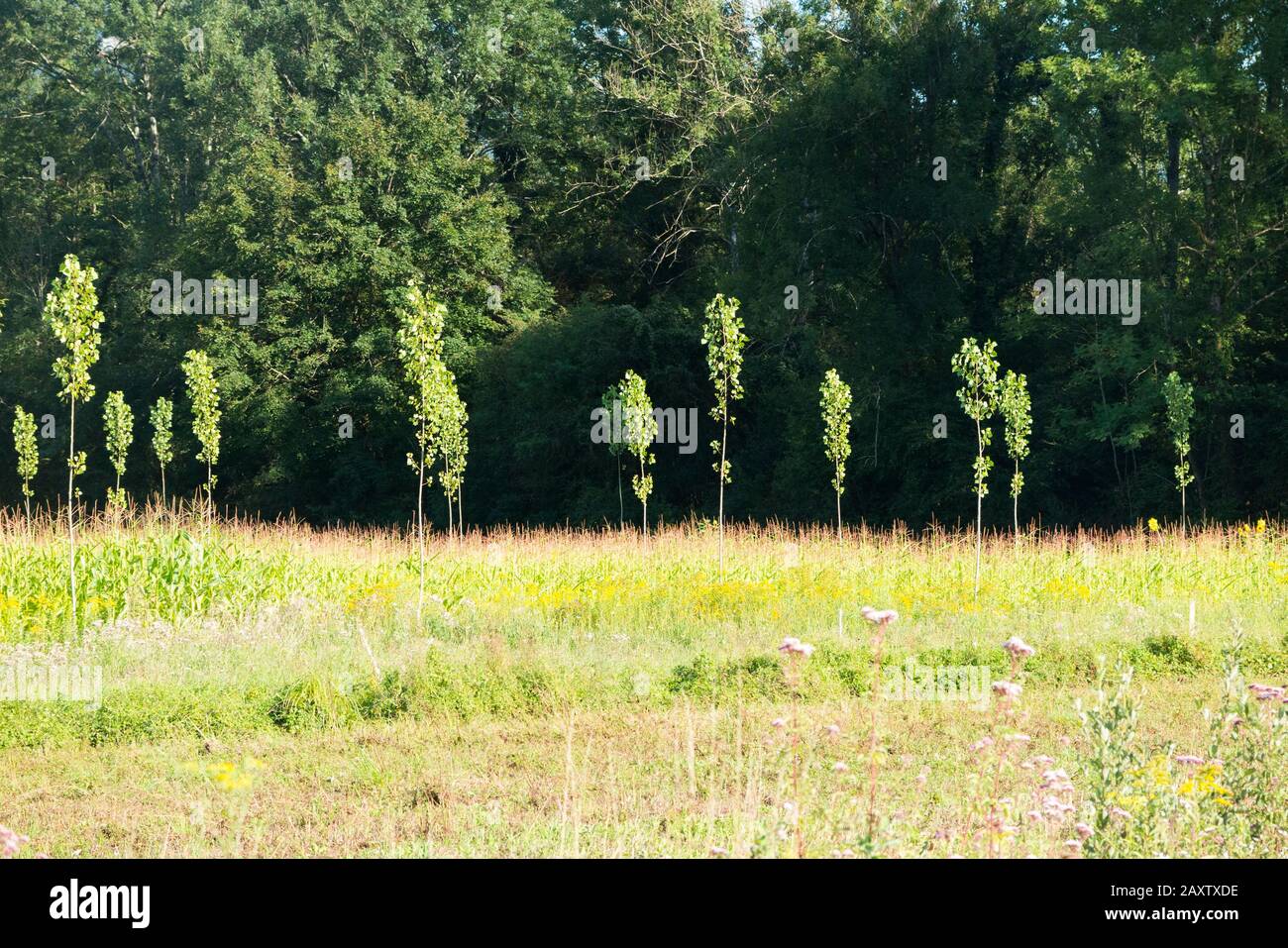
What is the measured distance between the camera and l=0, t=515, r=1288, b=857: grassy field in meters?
5.57

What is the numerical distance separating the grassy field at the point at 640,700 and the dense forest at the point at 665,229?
11121mm

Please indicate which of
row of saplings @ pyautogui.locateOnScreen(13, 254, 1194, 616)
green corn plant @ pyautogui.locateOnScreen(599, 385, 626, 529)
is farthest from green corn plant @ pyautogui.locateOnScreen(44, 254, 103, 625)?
green corn plant @ pyautogui.locateOnScreen(599, 385, 626, 529)

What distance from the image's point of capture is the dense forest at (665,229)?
89.2ft

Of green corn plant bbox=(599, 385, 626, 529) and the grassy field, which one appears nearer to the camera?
the grassy field

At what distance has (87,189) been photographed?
48.3 metres

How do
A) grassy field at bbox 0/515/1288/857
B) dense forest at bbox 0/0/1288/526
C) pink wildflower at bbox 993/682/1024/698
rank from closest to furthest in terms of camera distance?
1. pink wildflower at bbox 993/682/1024/698
2. grassy field at bbox 0/515/1288/857
3. dense forest at bbox 0/0/1288/526

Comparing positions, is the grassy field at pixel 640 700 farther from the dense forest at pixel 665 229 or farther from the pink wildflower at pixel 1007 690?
the dense forest at pixel 665 229

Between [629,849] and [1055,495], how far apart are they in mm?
25160

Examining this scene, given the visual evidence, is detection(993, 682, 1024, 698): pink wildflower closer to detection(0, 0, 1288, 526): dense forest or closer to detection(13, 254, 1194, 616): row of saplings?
detection(13, 254, 1194, 616): row of saplings

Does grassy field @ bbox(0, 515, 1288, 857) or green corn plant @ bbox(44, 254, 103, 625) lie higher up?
green corn plant @ bbox(44, 254, 103, 625)

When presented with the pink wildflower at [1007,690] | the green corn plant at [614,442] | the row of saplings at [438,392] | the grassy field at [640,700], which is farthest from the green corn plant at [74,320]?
the green corn plant at [614,442]

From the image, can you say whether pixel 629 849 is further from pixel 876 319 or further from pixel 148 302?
pixel 148 302

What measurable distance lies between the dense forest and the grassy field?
36.5ft

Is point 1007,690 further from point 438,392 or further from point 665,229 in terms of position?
point 665,229
